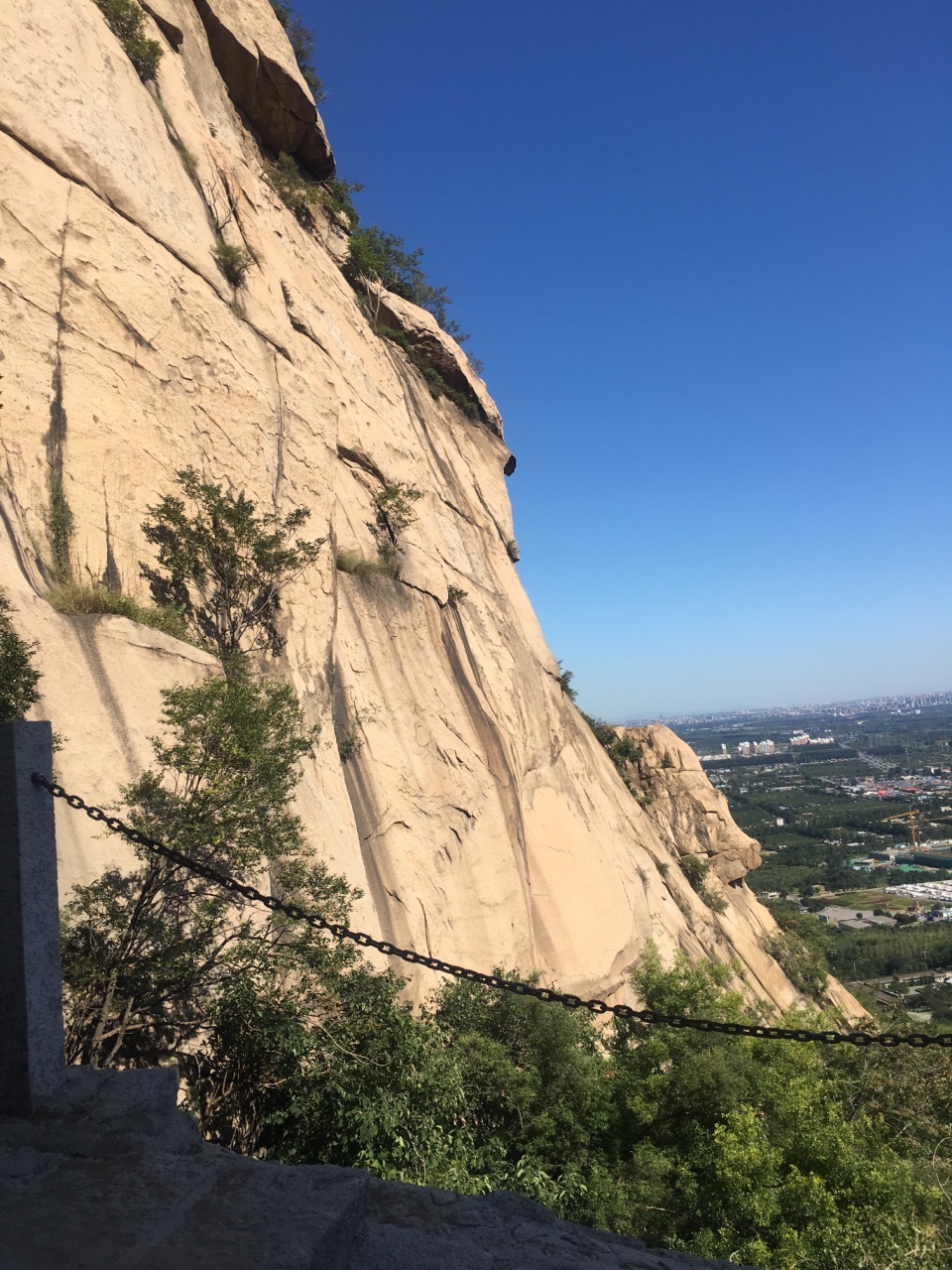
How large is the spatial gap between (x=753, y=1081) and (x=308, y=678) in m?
8.42

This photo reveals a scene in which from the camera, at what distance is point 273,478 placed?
11.6 meters

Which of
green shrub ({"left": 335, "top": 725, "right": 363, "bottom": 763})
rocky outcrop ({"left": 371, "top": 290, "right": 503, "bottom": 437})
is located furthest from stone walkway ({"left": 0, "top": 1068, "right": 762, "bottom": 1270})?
rocky outcrop ({"left": 371, "top": 290, "right": 503, "bottom": 437})

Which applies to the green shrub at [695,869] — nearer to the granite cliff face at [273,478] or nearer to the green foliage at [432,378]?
the granite cliff face at [273,478]

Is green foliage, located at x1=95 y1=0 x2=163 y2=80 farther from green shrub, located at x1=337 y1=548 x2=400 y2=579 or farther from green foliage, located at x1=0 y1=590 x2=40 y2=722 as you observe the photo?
green foliage, located at x1=0 y1=590 x2=40 y2=722

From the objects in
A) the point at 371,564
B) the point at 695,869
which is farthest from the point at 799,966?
the point at 371,564

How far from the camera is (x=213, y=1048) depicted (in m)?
6.42

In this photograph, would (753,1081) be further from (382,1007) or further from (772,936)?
(772,936)

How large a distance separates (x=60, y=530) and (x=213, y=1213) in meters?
7.27

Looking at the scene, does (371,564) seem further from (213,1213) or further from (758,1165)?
(213,1213)

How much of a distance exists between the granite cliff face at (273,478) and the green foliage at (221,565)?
1.16ft

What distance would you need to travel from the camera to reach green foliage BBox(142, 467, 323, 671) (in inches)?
372

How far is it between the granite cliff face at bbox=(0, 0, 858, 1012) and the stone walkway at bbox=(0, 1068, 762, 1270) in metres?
2.98

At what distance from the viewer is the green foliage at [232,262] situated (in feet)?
39.7

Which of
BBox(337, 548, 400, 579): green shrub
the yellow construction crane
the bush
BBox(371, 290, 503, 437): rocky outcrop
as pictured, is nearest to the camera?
BBox(337, 548, 400, 579): green shrub
